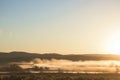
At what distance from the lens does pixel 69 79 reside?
189 meters

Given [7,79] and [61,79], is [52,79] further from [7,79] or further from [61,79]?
[7,79]

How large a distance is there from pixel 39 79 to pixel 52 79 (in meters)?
4.92

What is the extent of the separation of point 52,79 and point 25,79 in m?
10.4

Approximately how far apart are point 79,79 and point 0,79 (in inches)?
1220

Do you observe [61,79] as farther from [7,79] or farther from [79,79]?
[7,79]

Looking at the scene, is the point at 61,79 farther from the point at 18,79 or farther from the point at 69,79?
the point at 18,79

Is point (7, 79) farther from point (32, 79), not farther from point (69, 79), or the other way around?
point (69, 79)

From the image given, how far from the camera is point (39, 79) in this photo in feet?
607

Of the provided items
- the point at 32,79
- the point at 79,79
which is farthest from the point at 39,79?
the point at 79,79

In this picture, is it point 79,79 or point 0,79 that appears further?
point 79,79

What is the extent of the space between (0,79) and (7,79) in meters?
4.81

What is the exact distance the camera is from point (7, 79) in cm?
18338

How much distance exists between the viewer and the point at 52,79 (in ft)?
613

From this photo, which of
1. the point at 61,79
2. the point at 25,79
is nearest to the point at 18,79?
the point at 25,79
